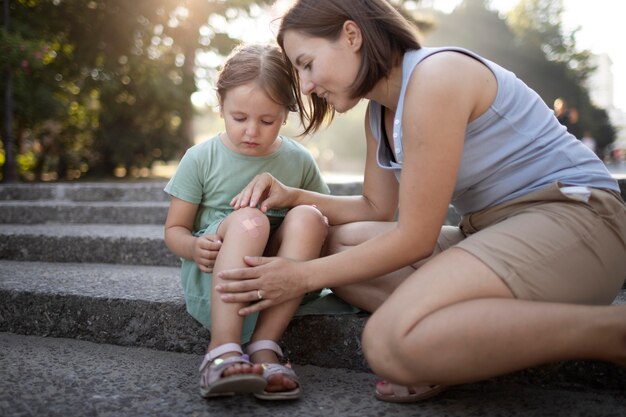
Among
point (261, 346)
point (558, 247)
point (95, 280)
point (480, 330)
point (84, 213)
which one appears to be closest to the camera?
point (480, 330)

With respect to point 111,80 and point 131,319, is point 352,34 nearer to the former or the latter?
point 131,319

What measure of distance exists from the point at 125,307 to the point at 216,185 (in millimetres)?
613

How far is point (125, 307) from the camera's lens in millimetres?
2256

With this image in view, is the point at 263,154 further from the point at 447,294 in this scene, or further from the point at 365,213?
the point at 447,294

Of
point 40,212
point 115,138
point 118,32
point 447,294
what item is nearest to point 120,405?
point 447,294

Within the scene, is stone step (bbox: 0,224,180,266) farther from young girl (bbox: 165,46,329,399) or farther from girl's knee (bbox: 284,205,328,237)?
girl's knee (bbox: 284,205,328,237)

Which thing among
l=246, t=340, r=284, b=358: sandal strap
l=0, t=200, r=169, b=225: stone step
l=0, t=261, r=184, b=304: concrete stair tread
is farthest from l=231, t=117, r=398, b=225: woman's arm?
l=0, t=200, r=169, b=225: stone step

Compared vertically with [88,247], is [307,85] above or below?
above

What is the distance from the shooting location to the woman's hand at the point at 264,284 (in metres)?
1.72

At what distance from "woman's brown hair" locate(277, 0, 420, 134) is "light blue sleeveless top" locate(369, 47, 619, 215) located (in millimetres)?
58

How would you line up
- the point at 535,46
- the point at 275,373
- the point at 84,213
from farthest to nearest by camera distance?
the point at 535,46 < the point at 84,213 < the point at 275,373

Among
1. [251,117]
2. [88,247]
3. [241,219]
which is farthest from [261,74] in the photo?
[88,247]

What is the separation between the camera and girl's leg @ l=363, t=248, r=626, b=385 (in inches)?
57.3

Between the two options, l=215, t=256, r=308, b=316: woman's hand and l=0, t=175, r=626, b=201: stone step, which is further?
l=0, t=175, r=626, b=201: stone step
